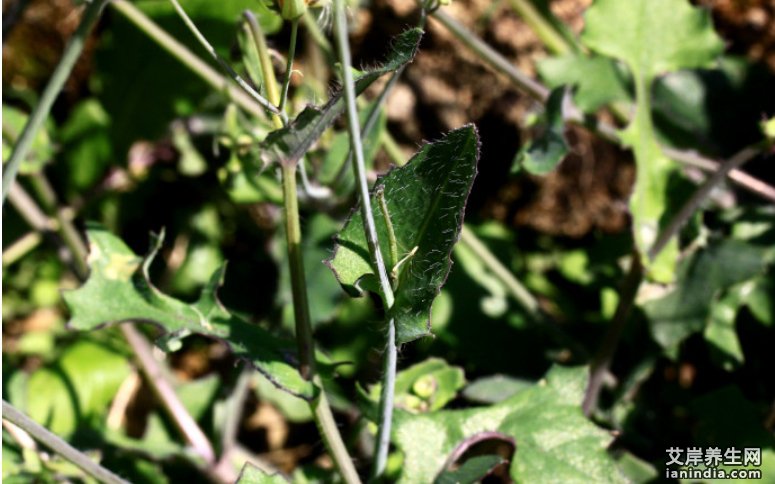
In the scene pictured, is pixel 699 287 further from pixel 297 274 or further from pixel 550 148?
pixel 297 274

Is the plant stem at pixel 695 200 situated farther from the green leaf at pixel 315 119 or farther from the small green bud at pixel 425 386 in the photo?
the green leaf at pixel 315 119

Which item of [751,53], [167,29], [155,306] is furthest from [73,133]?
[751,53]

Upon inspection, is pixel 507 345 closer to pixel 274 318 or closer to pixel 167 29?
pixel 274 318

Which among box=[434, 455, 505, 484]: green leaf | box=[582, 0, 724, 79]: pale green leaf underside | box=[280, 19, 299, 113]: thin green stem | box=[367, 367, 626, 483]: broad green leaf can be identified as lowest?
box=[367, 367, 626, 483]: broad green leaf

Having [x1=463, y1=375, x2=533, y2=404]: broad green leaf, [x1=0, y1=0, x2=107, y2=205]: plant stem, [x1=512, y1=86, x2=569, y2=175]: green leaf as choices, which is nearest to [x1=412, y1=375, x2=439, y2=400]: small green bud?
[x1=463, y1=375, x2=533, y2=404]: broad green leaf

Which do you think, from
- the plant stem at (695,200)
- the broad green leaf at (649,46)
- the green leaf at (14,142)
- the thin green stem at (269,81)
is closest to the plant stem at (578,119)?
the broad green leaf at (649,46)

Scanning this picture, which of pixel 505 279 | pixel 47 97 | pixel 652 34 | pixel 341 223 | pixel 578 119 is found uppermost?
pixel 47 97

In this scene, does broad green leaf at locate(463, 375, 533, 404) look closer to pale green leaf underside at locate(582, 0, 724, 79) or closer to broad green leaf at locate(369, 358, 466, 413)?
broad green leaf at locate(369, 358, 466, 413)

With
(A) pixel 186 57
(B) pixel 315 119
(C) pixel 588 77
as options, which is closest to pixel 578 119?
(C) pixel 588 77
